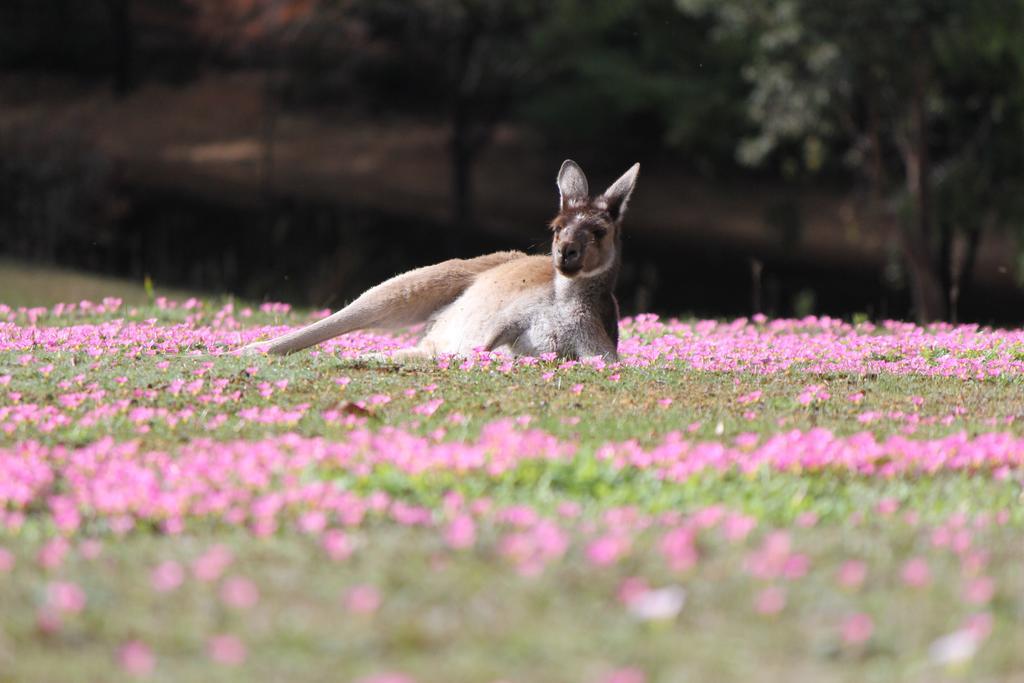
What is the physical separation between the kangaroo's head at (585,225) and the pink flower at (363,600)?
Answer: 5921 mm

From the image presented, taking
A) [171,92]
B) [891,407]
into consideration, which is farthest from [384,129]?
[891,407]

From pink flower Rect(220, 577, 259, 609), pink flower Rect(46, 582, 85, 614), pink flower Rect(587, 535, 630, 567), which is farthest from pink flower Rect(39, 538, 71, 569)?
Result: pink flower Rect(587, 535, 630, 567)

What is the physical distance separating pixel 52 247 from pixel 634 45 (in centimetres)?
1797

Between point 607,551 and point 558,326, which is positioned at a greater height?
point 558,326

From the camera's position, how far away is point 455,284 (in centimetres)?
1178

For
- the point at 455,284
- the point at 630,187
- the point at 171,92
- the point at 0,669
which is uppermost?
the point at 171,92

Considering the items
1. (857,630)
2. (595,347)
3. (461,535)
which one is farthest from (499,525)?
(595,347)

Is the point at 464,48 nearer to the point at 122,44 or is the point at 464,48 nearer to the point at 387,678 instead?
the point at 122,44

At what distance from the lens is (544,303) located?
1091 cm

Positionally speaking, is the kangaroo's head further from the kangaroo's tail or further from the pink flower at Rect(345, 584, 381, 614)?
the pink flower at Rect(345, 584, 381, 614)

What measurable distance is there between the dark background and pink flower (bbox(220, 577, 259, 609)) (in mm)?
6902

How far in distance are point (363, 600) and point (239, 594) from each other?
1.52ft

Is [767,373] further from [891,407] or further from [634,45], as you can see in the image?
[634,45]

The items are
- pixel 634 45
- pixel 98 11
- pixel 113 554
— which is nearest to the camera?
pixel 113 554
